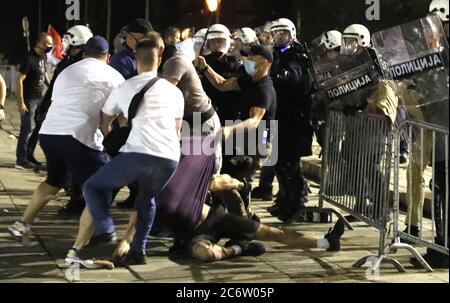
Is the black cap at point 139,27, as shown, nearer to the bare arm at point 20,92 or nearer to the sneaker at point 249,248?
the sneaker at point 249,248

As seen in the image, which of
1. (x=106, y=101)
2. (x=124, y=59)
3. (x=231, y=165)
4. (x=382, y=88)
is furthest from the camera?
(x=124, y=59)

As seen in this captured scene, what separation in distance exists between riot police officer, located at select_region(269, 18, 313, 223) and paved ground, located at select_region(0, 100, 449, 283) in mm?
485

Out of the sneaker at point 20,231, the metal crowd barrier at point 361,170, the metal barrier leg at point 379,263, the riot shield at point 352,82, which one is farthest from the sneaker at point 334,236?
the sneaker at point 20,231

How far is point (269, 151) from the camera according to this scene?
8953mm

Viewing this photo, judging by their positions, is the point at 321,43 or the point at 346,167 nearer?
the point at 346,167

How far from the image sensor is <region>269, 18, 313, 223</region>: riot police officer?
9359 millimetres

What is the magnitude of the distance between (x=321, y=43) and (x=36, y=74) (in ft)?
17.7

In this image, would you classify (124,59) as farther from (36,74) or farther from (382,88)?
(36,74)

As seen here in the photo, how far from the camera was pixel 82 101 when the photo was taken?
7359 millimetres

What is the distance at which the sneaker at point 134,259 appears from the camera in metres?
7.08

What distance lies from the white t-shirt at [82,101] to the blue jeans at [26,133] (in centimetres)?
571

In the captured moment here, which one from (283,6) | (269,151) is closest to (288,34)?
(269,151)

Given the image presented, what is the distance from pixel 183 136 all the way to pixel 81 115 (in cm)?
89
